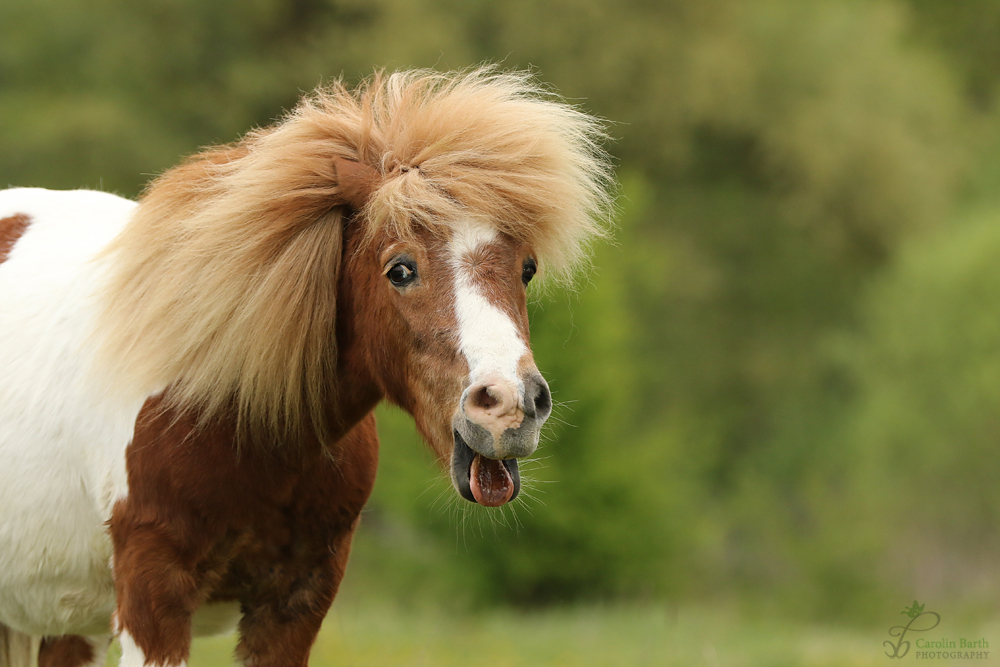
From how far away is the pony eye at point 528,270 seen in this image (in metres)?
2.89

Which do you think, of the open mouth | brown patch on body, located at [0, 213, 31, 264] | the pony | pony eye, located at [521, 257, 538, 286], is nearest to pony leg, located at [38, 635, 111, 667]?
the pony

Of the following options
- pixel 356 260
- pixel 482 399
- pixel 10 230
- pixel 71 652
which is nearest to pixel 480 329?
pixel 482 399

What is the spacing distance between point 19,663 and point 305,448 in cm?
207

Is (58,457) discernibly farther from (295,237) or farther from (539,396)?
(539,396)

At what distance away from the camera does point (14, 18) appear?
57.7ft

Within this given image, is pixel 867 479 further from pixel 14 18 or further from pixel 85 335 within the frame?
pixel 85 335

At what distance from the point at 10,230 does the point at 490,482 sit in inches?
94.9

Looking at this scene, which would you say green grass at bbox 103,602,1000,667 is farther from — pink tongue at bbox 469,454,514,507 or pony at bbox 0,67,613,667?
pink tongue at bbox 469,454,514,507

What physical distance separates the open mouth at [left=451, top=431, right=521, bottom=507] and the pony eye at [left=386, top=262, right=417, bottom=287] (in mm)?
447

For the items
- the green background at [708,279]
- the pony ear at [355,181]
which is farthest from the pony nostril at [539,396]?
the green background at [708,279]

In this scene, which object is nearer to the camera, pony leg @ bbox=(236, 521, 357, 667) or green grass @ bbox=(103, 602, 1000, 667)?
pony leg @ bbox=(236, 521, 357, 667)

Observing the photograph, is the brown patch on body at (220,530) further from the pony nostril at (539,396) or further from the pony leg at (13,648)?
the pony leg at (13,648)

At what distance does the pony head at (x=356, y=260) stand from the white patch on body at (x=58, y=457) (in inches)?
8.4

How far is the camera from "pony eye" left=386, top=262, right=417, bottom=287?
2.75 m
